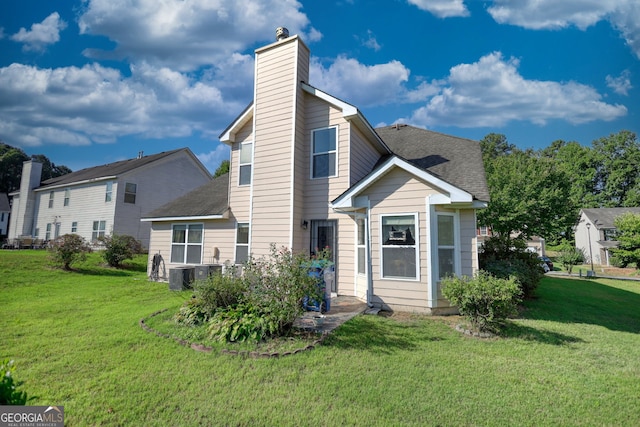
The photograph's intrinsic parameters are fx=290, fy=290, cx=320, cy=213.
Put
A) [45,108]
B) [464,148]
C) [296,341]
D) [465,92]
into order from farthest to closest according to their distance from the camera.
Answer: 1. [45,108]
2. [465,92]
3. [464,148]
4. [296,341]

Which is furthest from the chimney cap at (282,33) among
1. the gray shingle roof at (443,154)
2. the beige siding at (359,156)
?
the gray shingle roof at (443,154)

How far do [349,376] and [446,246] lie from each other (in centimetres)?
477

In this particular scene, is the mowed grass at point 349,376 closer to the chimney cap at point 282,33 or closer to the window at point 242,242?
the window at point 242,242

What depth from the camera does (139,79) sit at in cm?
1524

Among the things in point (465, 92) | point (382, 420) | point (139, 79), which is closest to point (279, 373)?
point (382, 420)

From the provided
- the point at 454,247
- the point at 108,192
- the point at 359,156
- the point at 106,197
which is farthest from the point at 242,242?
the point at 106,197

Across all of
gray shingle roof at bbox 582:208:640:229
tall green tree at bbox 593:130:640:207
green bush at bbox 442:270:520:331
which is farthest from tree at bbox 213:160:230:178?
tall green tree at bbox 593:130:640:207

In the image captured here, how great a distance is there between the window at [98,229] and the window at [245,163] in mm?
15649

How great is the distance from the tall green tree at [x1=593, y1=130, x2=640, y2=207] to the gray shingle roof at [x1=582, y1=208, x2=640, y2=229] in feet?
28.1

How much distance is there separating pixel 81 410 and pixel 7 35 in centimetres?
2035

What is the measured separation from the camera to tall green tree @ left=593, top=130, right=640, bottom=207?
42.6 m

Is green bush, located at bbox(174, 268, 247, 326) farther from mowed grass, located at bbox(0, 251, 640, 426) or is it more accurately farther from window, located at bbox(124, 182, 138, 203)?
window, located at bbox(124, 182, 138, 203)

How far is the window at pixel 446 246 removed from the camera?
297 inches

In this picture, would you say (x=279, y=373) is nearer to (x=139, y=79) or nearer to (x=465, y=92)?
(x=139, y=79)
